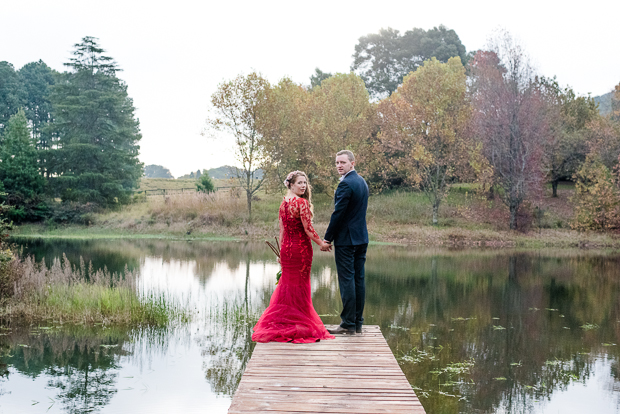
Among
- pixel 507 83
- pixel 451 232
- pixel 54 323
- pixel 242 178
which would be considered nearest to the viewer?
pixel 54 323

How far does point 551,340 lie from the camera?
1089cm

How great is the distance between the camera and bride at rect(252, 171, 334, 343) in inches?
257

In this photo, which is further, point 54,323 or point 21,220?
point 21,220

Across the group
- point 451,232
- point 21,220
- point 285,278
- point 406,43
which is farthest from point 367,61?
point 285,278

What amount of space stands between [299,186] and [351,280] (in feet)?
4.39

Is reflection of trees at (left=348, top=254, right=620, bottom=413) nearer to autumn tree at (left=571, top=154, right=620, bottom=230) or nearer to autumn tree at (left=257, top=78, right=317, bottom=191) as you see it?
autumn tree at (left=571, top=154, right=620, bottom=230)

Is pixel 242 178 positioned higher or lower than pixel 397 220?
higher

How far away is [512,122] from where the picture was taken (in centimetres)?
3322

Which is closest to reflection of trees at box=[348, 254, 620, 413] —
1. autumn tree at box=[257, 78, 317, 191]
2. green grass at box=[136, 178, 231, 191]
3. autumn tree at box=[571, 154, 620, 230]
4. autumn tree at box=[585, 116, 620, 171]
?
autumn tree at box=[571, 154, 620, 230]

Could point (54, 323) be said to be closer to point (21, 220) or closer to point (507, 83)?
point (21, 220)

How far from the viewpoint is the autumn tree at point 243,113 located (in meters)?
34.7

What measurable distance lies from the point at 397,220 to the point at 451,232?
452 cm

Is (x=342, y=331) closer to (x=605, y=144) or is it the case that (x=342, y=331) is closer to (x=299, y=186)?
(x=299, y=186)

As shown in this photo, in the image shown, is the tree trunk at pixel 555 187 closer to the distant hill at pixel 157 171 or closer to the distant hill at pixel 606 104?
the distant hill at pixel 606 104
